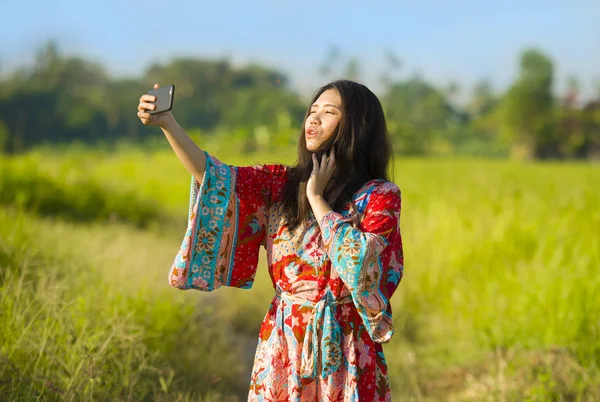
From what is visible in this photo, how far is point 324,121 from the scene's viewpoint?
2.10 metres

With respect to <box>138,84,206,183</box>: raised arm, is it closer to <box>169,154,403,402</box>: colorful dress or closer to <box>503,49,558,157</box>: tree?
<box>169,154,403,402</box>: colorful dress

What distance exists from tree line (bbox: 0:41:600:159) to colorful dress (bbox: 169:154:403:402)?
59 cm

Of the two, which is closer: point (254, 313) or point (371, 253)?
point (371, 253)

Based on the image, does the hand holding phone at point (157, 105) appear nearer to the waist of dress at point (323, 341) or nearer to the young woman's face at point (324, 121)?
the young woman's face at point (324, 121)

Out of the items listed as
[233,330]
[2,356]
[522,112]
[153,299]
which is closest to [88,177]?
[233,330]

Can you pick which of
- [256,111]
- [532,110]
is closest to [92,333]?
[256,111]

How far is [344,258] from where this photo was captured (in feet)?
6.05

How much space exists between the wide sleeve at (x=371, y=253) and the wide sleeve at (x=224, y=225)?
1.16 feet

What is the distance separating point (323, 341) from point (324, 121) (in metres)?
0.66

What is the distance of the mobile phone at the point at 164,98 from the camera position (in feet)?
6.06

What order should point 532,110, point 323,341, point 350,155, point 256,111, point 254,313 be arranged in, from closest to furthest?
point 323,341 < point 350,155 < point 254,313 < point 256,111 < point 532,110

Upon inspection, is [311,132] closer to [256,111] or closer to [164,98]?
[164,98]

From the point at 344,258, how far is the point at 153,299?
230 centimetres

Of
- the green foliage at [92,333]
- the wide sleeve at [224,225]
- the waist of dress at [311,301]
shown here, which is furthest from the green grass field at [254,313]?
the waist of dress at [311,301]
